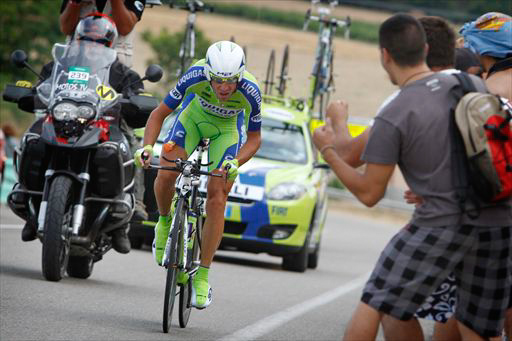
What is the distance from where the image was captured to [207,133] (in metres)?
10.2

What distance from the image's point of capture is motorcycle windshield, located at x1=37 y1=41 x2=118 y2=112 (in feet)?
36.3

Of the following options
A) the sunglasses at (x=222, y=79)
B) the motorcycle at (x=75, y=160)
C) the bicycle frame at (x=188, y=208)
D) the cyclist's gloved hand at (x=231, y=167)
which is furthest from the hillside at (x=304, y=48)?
the cyclist's gloved hand at (x=231, y=167)

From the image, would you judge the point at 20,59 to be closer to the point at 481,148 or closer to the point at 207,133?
the point at 207,133

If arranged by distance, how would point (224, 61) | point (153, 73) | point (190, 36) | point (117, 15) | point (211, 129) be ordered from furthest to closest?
point (190, 36) < point (117, 15) < point (153, 73) < point (211, 129) < point (224, 61)

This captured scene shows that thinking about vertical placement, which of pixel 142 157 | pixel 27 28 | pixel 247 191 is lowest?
pixel 27 28

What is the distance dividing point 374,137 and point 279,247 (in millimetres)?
9483

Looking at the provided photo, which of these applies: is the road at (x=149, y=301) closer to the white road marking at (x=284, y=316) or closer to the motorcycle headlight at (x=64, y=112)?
the white road marking at (x=284, y=316)

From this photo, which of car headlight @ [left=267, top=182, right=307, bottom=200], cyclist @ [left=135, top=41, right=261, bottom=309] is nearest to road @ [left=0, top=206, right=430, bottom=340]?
cyclist @ [left=135, top=41, right=261, bottom=309]

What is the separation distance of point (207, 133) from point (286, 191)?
5.52 m

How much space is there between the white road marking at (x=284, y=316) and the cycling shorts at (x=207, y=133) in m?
1.28

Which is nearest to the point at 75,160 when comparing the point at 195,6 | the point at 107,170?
the point at 107,170

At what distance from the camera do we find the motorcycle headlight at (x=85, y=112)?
10.9 metres

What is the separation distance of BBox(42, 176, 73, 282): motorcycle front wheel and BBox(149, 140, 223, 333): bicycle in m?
0.96

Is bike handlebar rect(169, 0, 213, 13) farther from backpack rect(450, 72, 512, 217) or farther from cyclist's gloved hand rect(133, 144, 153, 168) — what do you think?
backpack rect(450, 72, 512, 217)
